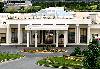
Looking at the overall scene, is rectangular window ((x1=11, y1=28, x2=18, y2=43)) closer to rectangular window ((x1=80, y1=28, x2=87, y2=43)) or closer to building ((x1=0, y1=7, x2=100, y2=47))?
building ((x1=0, y1=7, x2=100, y2=47))

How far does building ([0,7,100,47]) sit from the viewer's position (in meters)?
70.4

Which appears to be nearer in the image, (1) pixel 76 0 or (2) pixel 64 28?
(2) pixel 64 28

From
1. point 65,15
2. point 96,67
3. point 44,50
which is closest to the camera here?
point 96,67

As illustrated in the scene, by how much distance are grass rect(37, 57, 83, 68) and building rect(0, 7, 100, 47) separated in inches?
625

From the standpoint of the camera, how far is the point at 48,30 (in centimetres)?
7150

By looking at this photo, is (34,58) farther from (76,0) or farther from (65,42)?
(76,0)

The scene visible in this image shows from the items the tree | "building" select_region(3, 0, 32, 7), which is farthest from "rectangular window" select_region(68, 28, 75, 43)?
the tree

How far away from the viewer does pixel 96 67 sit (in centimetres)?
4488

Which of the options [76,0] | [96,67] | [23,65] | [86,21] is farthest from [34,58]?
[76,0]

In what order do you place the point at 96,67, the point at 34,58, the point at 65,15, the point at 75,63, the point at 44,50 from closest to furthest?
the point at 96,67 → the point at 75,63 → the point at 34,58 → the point at 44,50 → the point at 65,15

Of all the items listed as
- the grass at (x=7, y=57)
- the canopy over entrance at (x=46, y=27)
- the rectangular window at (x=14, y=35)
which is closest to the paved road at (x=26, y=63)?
the grass at (x=7, y=57)

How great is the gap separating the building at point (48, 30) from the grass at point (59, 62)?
52.1 feet

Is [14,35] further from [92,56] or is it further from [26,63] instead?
[92,56]

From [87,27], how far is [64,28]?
4.40m
